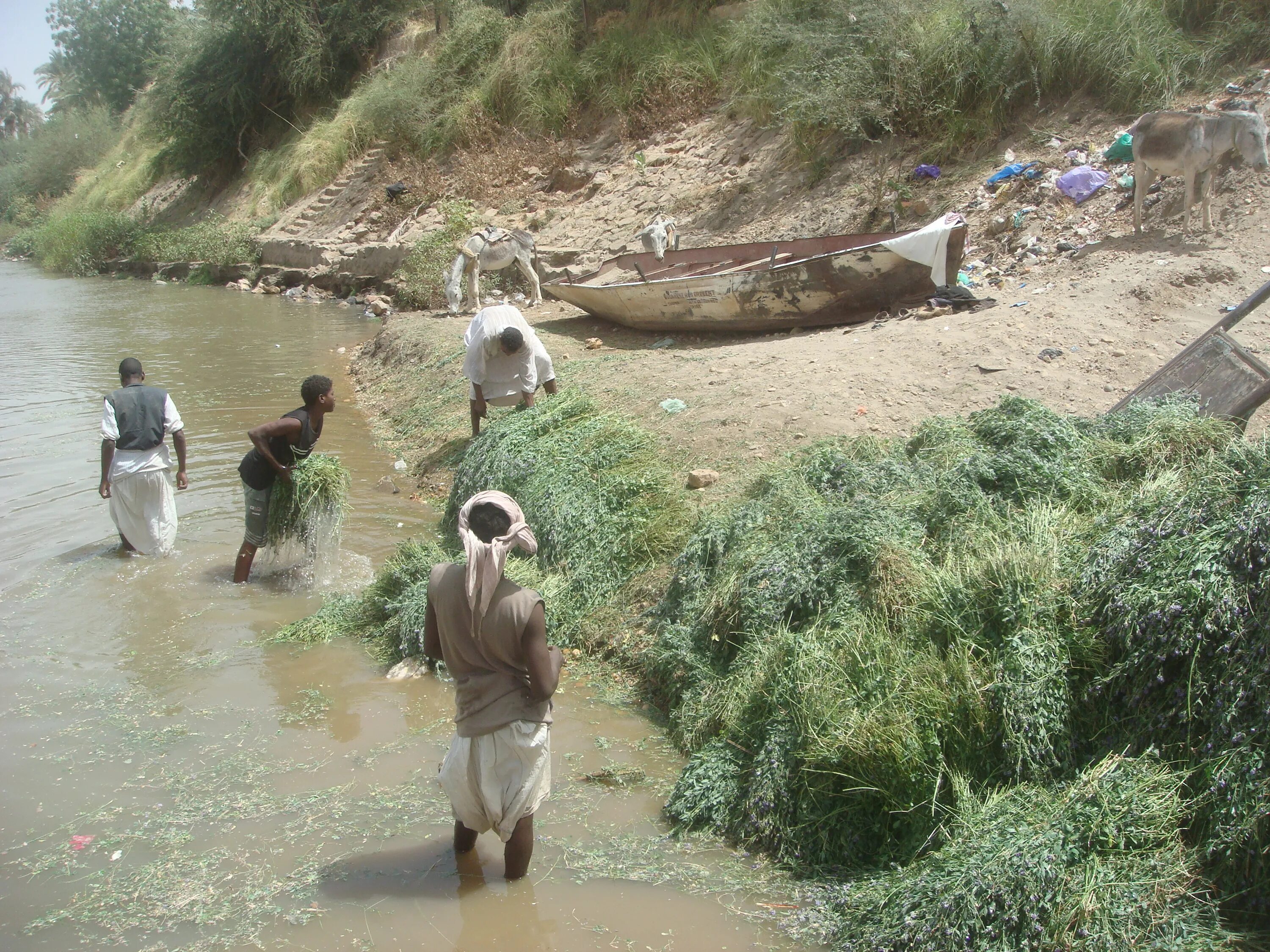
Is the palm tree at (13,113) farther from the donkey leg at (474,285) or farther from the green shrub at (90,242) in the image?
the donkey leg at (474,285)

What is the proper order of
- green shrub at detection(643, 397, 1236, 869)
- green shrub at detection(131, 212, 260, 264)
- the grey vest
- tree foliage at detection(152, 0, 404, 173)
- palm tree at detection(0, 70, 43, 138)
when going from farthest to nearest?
palm tree at detection(0, 70, 43, 138) → tree foliage at detection(152, 0, 404, 173) → green shrub at detection(131, 212, 260, 264) → the grey vest → green shrub at detection(643, 397, 1236, 869)

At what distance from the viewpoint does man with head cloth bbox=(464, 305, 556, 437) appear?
309 inches

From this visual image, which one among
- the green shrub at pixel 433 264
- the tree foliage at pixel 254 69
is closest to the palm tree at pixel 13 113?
the tree foliage at pixel 254 69

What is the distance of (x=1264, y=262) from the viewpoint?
879cm

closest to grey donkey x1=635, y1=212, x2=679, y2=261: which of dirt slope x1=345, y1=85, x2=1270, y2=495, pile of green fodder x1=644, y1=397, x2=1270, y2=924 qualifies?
dirt slope x1=345, y1=85, x2=1270, y2=495

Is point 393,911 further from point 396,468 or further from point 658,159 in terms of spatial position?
point 658,159

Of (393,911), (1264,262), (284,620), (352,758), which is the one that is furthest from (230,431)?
(1264,262)

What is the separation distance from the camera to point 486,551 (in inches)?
120

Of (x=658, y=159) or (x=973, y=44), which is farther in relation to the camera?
(x=658, y=159)

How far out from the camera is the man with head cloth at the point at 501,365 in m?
7.85

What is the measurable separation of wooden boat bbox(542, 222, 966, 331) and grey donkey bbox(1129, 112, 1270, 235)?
1.92 metres

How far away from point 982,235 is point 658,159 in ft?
28.6

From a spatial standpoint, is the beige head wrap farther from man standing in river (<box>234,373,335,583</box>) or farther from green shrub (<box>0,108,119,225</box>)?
green shrub (<box>0,108,119,225</box>)

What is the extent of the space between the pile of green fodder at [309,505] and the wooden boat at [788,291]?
4871mm
